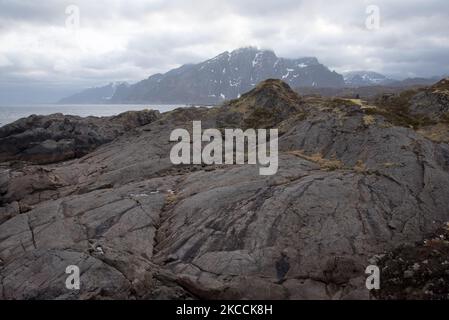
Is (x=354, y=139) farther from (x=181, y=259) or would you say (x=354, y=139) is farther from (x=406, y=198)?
(x=181, y=259)

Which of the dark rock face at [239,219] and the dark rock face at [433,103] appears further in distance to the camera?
the dark rock face at [433,103]

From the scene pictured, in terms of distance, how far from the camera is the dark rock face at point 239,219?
1870cm

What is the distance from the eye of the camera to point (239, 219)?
22.8 meters

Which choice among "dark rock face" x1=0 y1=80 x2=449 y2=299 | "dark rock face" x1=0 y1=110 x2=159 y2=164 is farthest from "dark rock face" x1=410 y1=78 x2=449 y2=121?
"dark rock face" x1=0 y1=110 x2=159 y2=164

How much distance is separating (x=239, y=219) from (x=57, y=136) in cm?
4250

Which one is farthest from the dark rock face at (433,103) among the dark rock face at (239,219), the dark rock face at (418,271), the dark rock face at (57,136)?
the dark rock face at (57,136)

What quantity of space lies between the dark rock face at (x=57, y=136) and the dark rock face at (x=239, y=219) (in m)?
18.5

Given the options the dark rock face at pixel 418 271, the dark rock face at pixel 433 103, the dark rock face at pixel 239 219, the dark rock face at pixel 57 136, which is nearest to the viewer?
the dark rock face at pixel 418 271

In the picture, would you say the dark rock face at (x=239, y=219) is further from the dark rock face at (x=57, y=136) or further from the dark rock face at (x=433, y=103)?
the dark rock face at (x=57, y=136)

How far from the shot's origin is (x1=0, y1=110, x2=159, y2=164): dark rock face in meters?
53.7

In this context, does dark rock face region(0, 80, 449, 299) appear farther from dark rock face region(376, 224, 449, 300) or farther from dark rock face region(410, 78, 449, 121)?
dark rock face region(410, 78, 449, 121)

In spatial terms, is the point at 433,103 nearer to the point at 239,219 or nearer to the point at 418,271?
the point at 418,271

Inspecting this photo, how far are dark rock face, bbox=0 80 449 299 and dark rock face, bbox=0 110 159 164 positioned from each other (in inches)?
726

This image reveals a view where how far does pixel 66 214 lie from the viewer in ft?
87.9
